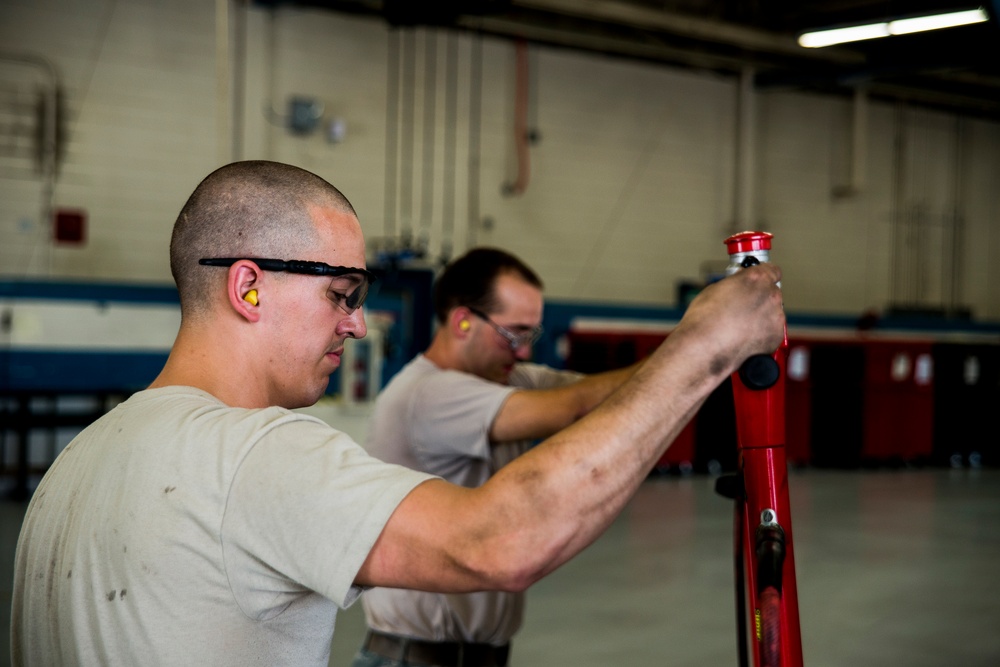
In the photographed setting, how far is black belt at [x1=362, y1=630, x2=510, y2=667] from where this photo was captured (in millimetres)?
2121

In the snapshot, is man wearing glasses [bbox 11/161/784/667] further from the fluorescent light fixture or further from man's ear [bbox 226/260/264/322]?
the fluorescent light fixture

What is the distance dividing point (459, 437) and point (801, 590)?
3732mm

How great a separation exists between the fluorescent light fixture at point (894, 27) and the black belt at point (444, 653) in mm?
7325

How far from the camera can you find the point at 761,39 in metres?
10.8

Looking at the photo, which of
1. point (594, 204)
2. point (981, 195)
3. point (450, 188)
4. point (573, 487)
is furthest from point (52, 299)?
point (981, 195)

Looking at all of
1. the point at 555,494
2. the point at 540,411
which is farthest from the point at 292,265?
the point at 540,411

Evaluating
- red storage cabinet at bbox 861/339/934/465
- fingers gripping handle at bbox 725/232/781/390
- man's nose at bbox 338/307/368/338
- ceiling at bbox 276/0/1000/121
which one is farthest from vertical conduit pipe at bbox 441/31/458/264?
fingers gripping handle at bbox 725/232/781/390

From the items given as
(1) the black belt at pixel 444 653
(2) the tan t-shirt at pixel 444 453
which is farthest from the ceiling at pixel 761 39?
(1) the black belt at pixel 444 653

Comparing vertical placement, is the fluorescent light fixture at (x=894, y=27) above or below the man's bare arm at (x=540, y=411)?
above

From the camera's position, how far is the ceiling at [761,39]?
9.54m

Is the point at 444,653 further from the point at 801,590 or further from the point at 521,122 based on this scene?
the point at 521,122

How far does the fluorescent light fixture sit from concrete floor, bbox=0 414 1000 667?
4.21 metres

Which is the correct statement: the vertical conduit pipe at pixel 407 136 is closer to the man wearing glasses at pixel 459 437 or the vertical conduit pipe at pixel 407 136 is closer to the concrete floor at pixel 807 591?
the concrete floor at pixel 807 591

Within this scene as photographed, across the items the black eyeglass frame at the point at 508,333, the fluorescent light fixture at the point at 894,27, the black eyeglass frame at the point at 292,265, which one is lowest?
the black eyeglass frame at the point at 508,333
